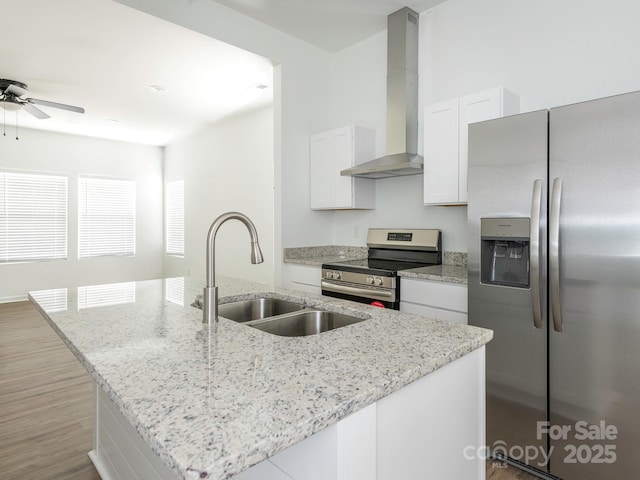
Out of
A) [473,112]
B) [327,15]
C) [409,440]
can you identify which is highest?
[327,15]

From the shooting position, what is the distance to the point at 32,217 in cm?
612

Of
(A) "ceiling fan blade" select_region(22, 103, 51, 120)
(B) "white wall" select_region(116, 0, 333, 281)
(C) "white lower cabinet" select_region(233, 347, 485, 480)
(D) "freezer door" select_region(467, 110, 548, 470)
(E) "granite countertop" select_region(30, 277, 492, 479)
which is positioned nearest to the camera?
(E) "granite countertop" select_region(30, 277, 492, 479)

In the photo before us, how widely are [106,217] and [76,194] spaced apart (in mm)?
595

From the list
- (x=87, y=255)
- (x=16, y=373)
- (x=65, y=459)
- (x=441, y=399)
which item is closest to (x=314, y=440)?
(x=441, y=399)

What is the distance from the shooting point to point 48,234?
6.25 metres

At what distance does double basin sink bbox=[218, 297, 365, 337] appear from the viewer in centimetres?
145

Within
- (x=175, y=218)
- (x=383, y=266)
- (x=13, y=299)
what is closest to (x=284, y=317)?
(x=383, y=266)

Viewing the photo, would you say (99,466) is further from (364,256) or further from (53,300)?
(364,256)

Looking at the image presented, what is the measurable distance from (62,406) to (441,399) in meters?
2.74

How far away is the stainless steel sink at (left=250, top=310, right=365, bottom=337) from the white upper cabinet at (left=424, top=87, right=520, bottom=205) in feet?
5.10

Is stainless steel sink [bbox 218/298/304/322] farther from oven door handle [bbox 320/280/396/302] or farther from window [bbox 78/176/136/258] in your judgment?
window [bbox 78/176/136/258]

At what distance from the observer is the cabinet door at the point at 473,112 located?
241cm

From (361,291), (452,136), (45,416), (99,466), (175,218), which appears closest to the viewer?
(99,466)

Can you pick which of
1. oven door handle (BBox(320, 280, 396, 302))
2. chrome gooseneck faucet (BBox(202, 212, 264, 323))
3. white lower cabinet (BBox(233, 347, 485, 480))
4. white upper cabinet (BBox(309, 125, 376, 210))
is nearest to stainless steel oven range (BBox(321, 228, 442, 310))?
oven door handle (BBox(320, 280, 396, 302))
